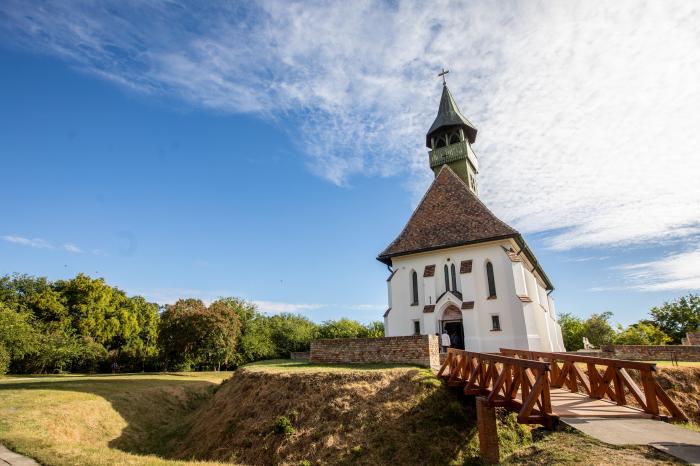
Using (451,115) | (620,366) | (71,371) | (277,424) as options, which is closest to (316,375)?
(277,424)

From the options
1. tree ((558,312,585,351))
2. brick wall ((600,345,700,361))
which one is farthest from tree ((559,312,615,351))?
brick wall ((600,345,700,361))

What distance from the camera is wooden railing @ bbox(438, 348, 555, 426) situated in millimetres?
7977

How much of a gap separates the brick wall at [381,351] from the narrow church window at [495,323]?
5731 mm

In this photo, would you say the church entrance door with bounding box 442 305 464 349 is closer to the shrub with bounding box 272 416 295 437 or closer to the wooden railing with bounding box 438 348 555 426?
the wooden railing with bounding box 438 348 555 426

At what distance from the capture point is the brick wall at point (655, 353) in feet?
72.9

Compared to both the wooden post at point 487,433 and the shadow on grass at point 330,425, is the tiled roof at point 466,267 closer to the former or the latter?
the shadow on grass at point 330,425

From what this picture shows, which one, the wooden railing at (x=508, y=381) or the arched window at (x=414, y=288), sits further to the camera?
the arched window at (x=414, y=288)

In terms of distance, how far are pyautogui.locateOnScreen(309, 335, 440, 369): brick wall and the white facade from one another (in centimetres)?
537

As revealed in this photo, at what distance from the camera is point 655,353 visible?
2266cm

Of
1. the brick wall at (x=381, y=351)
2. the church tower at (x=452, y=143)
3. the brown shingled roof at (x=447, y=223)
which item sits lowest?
the brick wall at (x=381, y=351)

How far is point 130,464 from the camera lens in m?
7.66

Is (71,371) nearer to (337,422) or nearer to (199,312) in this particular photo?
(199,312)

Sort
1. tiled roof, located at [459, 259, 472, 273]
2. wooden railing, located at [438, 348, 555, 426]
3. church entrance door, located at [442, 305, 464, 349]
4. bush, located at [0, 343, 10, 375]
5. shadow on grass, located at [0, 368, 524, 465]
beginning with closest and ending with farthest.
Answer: wooden railing, located at [438, 348, 555, 426]
shadow on grass, located at [0, 368, 524, 465]
tiled roof, located at [459, 259, 472, 273]
church entrance door, located at [442, 305, 464, 349]
bush, located at [0, 343, 10, 375]

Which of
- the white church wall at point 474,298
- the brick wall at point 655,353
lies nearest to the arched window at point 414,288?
the white church wall at point 474,298
